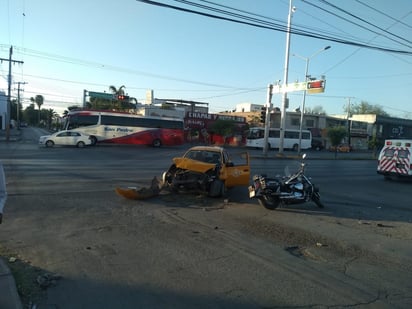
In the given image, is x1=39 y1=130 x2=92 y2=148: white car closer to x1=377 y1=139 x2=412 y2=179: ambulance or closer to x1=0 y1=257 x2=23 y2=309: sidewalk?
x1=377 y1=139 x2=412 y2=179: ambulance

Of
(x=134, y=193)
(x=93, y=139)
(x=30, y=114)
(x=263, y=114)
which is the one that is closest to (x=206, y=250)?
(x=134, y=193)

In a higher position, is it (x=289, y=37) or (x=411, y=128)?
(x=289, y=37)

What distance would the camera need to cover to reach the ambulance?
62.7 ft

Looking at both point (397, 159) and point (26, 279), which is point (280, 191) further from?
point (397, 159)

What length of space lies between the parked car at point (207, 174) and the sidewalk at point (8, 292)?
22.3ft

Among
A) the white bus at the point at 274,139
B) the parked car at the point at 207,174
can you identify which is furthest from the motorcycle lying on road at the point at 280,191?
the white bus at the point at 274,139

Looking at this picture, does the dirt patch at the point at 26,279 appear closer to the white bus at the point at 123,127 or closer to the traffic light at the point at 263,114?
the traffic light at the point at 263,114

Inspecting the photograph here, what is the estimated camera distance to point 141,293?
438 cm

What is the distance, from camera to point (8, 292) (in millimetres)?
3803

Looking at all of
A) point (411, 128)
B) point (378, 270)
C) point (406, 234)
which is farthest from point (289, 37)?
point (411, 128)

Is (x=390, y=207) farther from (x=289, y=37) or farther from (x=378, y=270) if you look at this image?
(x=289, y=37)

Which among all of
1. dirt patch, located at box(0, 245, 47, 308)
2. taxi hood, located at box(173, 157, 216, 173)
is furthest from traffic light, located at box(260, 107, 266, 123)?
dirt patch, located at box(0, 245, 47, 308)

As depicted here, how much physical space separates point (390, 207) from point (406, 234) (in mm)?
3799

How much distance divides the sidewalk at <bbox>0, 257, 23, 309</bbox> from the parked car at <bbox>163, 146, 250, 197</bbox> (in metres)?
6.79
